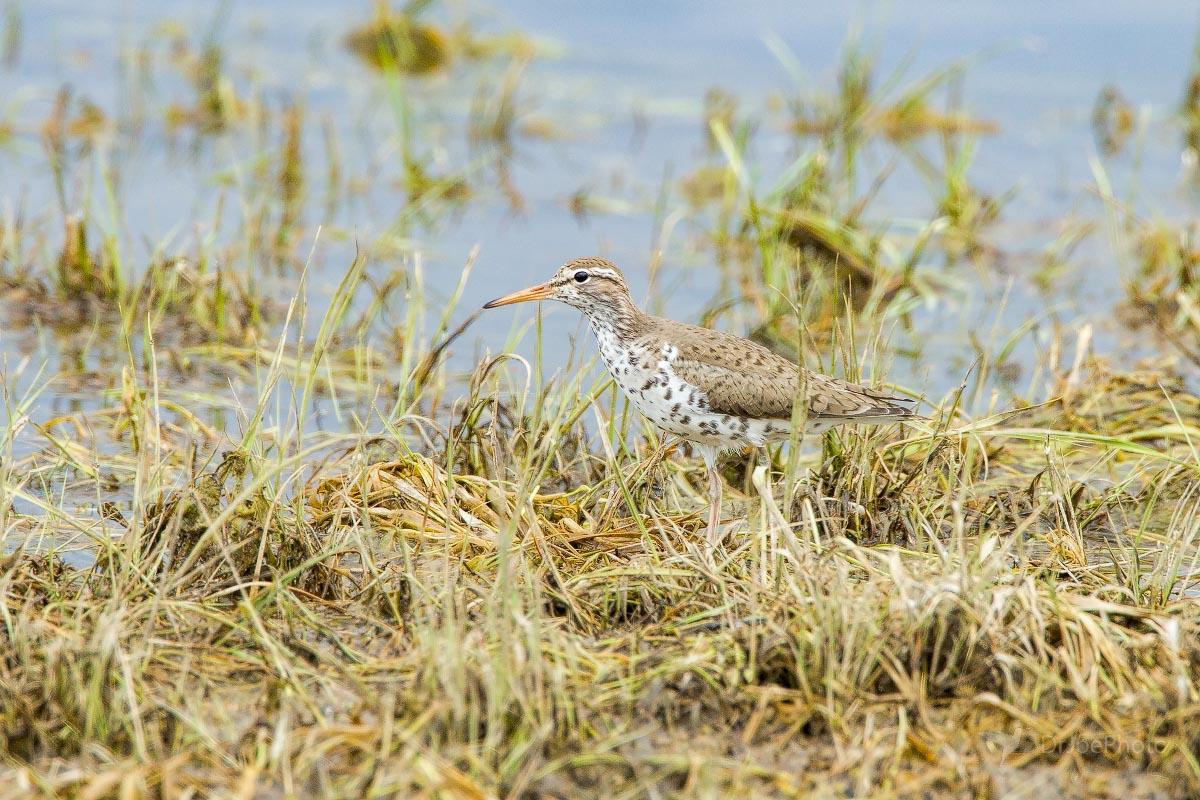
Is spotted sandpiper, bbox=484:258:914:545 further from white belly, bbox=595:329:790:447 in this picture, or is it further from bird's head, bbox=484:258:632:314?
bird's head, bbox=484:258:632:314

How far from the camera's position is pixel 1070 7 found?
17141mm

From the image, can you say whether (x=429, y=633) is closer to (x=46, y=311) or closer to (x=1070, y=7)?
(x=46, y=311)

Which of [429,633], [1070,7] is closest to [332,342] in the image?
[429,633]

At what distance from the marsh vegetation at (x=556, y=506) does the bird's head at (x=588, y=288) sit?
0.35 m

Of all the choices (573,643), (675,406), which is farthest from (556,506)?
(573,643)

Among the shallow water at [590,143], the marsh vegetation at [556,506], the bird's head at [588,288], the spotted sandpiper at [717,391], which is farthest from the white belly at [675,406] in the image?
the shallow water at [590,143]

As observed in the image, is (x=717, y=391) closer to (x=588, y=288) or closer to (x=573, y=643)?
(x=588, y=288)

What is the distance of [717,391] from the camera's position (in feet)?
20.9

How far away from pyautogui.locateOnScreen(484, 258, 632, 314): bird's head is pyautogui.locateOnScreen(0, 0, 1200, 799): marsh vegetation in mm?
351

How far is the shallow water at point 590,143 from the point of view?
1003 centimetres

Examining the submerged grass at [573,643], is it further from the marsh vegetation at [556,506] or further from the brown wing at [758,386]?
the brown wing at [758,386]

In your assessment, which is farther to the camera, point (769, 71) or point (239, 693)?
point (769, 71)

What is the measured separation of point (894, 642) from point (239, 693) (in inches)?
79.8

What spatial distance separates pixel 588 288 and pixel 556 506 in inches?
43.2
